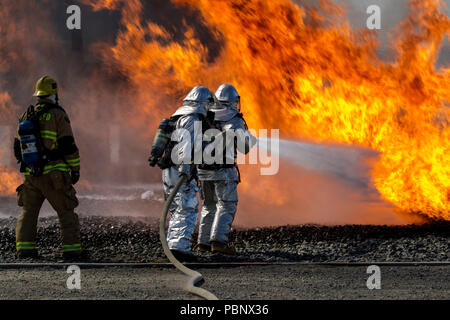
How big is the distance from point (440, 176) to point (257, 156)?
16.3ft

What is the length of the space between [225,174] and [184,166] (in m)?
0.90

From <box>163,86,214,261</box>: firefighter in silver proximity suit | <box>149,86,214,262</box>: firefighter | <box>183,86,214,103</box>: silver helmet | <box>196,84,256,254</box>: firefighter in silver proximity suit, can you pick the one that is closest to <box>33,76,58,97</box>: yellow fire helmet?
<box>149,86,214,262</box>: firefighter

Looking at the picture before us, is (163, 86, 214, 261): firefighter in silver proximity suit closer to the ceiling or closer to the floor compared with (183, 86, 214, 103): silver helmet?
closer to the floor

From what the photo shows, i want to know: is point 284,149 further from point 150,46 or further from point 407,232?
point 150,46

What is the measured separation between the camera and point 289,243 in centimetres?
987

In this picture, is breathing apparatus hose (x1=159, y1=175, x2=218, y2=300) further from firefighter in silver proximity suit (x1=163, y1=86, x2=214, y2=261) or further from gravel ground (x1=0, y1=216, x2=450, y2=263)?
gravel ground (x1=0, y1=216, x2=450, y2=263)

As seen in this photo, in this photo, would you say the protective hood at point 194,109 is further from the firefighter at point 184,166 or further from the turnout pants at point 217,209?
the turnout pants at point 217,209

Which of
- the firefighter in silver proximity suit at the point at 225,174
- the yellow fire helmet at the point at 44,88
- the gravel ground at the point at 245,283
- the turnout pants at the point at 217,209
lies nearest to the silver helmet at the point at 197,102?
the firefighter in silver proximity suit at the point at 225,174

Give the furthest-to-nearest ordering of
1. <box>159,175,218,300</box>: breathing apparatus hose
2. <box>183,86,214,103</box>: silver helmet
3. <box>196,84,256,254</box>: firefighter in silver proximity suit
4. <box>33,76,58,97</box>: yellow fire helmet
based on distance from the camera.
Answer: <box>196,84,256,254</box>: firefighter in silver proximity suit
<box>183,86,214,103</box>: silver helmet
<box>33,76,58,97</box>: yellow fire helmet
<box>159,175,218,300</box>: breathing apparatus hose

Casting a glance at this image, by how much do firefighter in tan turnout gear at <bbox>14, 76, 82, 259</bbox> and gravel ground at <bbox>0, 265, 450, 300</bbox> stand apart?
92cm

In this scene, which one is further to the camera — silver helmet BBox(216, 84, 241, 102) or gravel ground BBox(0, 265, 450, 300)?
silver helmet BBox(216, 84, 241, 102)

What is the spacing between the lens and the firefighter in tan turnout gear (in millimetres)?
8156

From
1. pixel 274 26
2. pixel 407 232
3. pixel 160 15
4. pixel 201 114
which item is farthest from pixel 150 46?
pixel 160 15

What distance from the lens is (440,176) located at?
446 inches
